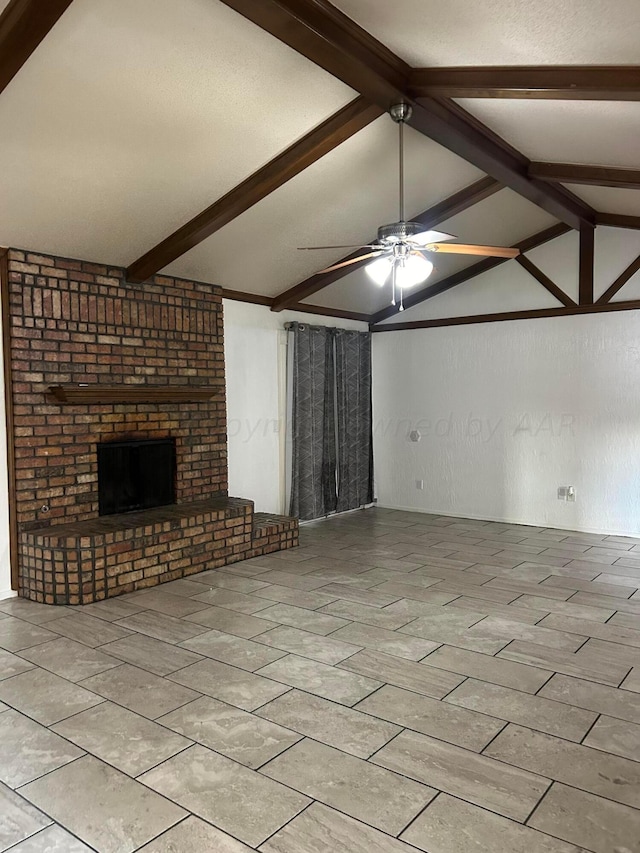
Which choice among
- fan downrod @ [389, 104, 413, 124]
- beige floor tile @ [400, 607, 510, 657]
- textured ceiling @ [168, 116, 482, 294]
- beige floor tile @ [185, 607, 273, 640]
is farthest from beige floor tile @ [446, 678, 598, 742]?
textured ceiling @ [168, 116, 482, 294]

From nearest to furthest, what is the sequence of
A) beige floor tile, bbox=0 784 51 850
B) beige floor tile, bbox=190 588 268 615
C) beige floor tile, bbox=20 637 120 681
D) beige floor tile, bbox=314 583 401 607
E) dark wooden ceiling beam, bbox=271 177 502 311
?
beige floor tile, bbox=0 784 51 850, beige floor tile, bbox=20 637 120 681, beige floor tile, bbox=190 588 268 615, beige floor tile, bbox=314 583 401 607, dark wooden ceiling beam, bbox=271 177 502 311

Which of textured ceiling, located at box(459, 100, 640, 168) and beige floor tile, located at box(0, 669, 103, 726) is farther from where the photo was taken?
textured ceiling, located at box(459, 100, 640, 168)

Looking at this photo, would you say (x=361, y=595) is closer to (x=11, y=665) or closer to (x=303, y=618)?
(x=303, y=618)

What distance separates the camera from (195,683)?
319 cm

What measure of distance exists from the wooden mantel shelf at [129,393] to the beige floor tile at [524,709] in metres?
3.37

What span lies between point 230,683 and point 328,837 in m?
1.23

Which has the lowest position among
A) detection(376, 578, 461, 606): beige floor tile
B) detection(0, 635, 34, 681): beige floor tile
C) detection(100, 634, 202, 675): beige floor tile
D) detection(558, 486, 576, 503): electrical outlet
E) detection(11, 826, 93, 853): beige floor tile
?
detection(11, 826, 93, 853): beige floor tile

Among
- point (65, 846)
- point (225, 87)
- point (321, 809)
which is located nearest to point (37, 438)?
point (225, 87)

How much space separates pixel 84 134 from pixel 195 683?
121 inches

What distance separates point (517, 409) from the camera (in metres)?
7.11

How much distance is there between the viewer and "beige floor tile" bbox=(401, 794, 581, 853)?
200 centimetres

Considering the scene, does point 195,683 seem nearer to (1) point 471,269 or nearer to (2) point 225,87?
(2) point 225,87

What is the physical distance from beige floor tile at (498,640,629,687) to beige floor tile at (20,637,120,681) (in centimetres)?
219

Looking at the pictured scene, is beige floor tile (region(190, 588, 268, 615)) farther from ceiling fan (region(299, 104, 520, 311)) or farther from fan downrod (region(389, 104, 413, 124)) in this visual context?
fan downrod (region(389, 104, 413, 124))
